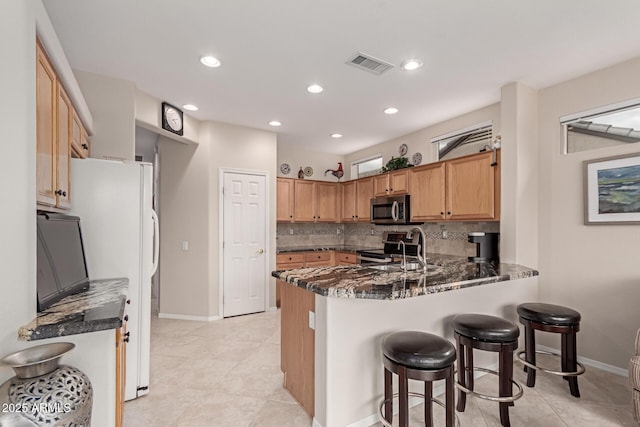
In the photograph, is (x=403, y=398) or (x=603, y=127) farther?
(x=603, y=127)

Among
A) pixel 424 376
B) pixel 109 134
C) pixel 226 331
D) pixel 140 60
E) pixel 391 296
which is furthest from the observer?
pixel 226 331

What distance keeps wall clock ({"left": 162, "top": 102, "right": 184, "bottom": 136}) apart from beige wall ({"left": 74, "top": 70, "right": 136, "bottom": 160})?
51cm

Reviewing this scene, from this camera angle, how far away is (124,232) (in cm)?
238

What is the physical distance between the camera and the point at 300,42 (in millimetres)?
2451

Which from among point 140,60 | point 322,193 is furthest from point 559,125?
point 140,60

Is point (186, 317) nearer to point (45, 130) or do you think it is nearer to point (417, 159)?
point (45, 130)

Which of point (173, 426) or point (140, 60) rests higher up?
point (140, 60)

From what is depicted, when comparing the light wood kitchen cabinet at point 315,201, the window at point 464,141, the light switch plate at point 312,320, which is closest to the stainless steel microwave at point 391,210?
the window at point 464,141

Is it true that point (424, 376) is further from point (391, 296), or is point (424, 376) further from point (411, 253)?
point (411, 253)

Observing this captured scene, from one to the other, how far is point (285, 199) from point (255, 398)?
347 centimetres

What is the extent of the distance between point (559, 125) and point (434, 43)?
181cm

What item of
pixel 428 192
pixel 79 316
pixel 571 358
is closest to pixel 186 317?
pixel 79 316

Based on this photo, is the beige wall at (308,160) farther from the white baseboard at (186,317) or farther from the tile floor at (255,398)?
the tile floor at (255,398)

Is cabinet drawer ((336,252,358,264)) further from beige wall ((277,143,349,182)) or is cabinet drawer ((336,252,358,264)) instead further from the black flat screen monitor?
the black flat screen monitor
